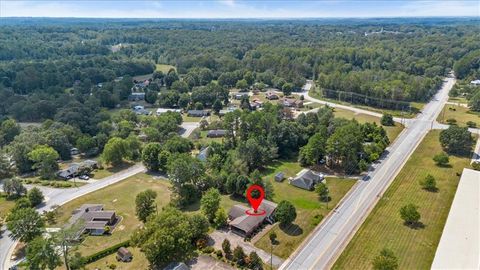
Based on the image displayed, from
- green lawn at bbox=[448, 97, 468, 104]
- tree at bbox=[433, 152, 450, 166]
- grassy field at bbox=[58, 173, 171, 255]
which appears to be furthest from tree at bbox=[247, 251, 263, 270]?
green lawn at bbox=[448, 97, 468, 104]

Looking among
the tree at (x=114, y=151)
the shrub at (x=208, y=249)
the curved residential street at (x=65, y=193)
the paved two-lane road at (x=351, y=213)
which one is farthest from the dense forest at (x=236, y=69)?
the shrub at (x=208, y=249)

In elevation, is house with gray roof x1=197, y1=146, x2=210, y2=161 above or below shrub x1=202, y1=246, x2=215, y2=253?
below

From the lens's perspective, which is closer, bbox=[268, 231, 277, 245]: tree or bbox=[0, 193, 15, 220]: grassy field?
bbox=[268, 231, 277, 245]: tree

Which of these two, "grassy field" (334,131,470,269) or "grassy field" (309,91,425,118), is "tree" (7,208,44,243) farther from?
"grassy field" (309,91,425,118)

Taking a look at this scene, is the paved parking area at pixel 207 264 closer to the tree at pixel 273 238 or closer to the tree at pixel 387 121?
the tree at pixel 273 238

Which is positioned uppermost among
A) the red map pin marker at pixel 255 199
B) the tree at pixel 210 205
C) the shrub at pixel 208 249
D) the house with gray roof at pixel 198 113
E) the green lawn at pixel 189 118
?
the tree at pixel 210 205

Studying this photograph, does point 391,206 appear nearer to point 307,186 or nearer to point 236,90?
point 307,186

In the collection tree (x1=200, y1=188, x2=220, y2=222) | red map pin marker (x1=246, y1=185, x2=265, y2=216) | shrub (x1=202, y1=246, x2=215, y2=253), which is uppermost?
tree (x1=200, y1=188, x2=220, y2=222)
